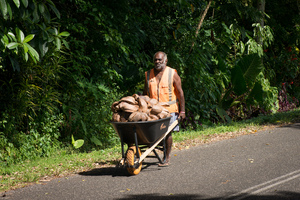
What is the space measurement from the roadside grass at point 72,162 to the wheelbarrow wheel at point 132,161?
37.3 inches

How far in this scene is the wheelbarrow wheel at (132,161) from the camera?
6.31 meters

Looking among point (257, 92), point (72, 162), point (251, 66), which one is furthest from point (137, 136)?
point (257, 92)

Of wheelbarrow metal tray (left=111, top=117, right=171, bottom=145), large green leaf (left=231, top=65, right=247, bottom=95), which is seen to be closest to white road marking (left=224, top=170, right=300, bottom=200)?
wheelbarrow metal tray (left=111, top=117, right=171, bottom=145)

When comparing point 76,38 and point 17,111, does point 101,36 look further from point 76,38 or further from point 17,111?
point 17,111

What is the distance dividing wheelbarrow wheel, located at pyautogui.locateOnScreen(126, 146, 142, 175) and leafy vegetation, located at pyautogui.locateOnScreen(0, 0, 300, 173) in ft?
6.61

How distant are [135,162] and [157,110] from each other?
88 centimetres

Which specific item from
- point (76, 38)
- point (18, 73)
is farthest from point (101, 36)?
point (18, 73)

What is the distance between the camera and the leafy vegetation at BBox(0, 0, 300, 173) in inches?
324

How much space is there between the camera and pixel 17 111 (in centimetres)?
869

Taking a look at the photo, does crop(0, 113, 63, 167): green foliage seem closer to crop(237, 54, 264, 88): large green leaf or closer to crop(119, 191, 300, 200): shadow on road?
crop(119, 191, 300, 200): shadow on road

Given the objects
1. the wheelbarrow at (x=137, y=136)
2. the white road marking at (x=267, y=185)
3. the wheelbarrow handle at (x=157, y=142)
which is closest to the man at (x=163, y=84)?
the wheelbarrow handle at (x=157, y=142)

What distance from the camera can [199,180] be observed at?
20.0 ft

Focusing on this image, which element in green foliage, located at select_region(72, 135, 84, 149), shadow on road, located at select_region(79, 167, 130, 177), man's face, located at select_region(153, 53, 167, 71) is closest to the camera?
shadow on road, located at select_region(79, 167, 130, 177)

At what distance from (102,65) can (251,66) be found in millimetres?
5654
